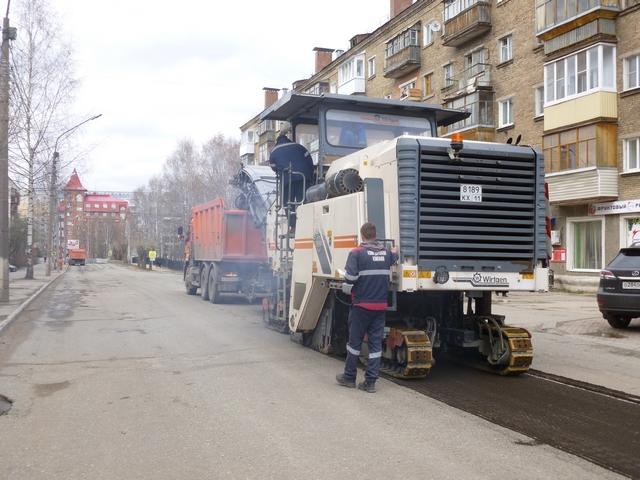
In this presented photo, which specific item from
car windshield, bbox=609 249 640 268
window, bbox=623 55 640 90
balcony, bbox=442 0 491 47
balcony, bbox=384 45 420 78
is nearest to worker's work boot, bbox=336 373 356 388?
car windshield, bbox=609 249 640 268

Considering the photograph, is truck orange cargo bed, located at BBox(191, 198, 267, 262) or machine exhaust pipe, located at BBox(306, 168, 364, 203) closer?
machine exhaust pipe, located at BBox(306, 168, 364, 203)

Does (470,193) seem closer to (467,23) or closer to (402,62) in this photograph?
(467,23)

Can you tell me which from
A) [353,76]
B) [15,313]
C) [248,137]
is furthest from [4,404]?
[248,137]

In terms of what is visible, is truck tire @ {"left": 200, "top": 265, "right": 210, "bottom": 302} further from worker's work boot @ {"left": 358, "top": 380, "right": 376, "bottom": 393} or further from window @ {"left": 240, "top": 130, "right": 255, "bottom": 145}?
window @ {"left": 240, "top": 130, "right": 255, "bottom": 145}

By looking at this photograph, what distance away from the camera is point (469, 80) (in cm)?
3005

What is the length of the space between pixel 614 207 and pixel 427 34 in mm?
16369

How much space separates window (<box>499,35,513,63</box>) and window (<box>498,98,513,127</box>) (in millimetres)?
1870

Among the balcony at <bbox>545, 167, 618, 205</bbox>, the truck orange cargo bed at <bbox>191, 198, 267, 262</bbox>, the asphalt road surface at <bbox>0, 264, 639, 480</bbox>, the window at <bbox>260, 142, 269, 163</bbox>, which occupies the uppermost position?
the window at <bbox>260, 142, 269, 163</bbox>

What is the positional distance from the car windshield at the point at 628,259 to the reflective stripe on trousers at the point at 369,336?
22.0ft

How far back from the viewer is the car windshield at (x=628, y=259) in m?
11.1

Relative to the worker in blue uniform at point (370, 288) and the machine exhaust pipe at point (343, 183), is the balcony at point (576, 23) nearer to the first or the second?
the machine exhaust pipe at point (343, 183)

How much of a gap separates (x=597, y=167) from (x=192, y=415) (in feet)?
66.2

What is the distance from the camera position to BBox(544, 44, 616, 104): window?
22.1 m

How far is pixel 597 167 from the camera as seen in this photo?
22.0 metres
